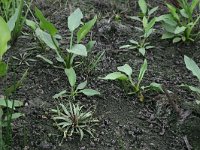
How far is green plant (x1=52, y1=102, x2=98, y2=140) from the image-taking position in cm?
156

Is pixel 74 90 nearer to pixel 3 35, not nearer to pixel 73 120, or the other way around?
pixel 73 120

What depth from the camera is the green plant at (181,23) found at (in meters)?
2.10

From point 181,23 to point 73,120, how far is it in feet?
2.97

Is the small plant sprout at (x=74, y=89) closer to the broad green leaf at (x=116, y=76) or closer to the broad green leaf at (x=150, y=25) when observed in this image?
the broad green leaf at (x=116, y=76)

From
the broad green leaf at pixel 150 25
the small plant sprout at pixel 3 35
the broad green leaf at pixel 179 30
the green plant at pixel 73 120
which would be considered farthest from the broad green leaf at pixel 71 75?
the broad green leaf at pixel 179 30

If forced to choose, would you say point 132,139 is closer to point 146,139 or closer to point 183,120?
point 146,139

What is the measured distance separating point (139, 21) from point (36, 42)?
656 millimetres

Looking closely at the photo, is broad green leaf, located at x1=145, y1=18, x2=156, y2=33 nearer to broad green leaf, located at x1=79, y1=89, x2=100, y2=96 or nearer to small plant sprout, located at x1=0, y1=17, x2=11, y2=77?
broad green leaf, located at x1=79, y1=89, x2=100, y2=96

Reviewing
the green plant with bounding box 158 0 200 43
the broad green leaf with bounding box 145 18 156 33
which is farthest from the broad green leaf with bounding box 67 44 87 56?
the green plant with bounding box 158 0 200 43

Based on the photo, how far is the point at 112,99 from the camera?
1776mm

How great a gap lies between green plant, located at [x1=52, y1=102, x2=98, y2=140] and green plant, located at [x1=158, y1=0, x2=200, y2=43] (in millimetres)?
762

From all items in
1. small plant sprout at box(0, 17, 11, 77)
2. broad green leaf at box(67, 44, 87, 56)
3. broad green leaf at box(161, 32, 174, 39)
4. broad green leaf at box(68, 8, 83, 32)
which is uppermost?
small plant sprout at box(0, 17, 11, 77)

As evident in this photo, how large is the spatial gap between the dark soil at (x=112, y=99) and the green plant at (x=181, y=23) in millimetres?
50

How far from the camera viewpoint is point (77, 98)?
5.71 ft
